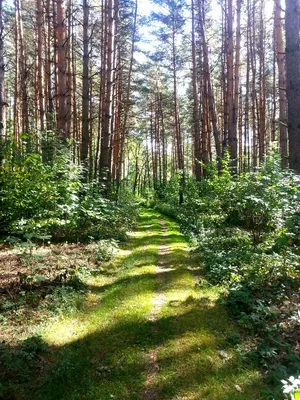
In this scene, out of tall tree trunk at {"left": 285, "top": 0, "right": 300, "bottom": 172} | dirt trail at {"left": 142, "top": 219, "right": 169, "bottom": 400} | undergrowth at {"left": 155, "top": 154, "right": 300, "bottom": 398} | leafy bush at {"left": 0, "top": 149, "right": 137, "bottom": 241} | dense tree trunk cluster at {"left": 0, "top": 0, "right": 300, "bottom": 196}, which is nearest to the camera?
dirt trail at {"left": 142, "top": 219, "right": 169, "bottom": 400}

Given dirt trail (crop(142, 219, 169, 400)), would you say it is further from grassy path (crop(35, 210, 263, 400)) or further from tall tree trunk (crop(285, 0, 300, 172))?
tall tree trunk (crop(285, 0, 300, 172))

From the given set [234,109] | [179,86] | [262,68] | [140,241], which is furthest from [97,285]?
[179,86]

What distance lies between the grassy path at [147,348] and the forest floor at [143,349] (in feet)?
0.04

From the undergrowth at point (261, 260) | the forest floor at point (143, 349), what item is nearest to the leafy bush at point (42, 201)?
the forest floor at point (143, 349)

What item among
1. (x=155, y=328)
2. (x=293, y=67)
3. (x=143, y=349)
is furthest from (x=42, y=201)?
(x=293, y=67)

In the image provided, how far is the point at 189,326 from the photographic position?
15.8 ft

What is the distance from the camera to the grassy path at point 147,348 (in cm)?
347

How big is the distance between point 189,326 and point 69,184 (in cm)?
553

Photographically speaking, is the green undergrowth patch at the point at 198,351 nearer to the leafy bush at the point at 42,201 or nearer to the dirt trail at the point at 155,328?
the dirt trail at the point at 155,328

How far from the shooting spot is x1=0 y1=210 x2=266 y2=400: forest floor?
11.3ft

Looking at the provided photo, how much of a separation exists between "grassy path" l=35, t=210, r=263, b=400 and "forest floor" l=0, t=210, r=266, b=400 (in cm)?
1

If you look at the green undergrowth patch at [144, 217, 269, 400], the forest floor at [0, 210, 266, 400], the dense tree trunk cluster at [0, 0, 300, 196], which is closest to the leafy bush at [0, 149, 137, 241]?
the dense tree trunk cluster at [0, 0, 300, 196]

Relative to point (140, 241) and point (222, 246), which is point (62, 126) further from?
point (222, 246)

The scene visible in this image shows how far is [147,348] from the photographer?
429 centimetres
